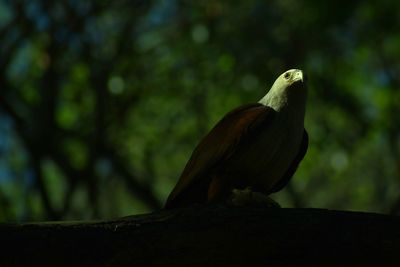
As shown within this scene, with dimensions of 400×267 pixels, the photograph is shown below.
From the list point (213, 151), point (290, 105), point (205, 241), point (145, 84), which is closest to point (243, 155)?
point (213, 151)

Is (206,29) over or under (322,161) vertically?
over

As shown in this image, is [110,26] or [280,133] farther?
[110,26]

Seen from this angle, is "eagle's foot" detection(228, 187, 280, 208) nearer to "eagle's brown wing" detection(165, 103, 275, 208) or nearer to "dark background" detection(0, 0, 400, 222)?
"eagle's brown wing" detection(165, 103, 275, 208)

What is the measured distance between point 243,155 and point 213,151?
0.65ft

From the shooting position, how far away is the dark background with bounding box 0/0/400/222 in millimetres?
11445

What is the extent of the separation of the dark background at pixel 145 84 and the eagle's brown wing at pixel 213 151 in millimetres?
4959

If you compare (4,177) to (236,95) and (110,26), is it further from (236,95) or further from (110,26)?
(236,95)

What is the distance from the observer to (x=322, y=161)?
16891 mm

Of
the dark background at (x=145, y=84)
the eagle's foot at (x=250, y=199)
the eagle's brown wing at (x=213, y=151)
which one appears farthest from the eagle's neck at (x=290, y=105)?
the dark background at (x=145, y=84)

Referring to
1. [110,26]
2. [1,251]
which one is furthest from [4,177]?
[1,251]

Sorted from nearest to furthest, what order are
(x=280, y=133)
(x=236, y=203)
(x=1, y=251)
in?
(x=1, y=251) < (x=236, y=203) < (x=280, y=133)

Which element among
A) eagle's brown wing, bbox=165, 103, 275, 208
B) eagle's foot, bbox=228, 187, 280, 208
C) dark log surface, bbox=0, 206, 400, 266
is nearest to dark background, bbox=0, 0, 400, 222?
eagle's brown wing, bbox=165, 103, 275, 208

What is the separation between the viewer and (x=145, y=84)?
13438mm

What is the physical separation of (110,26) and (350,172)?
8.12 m
